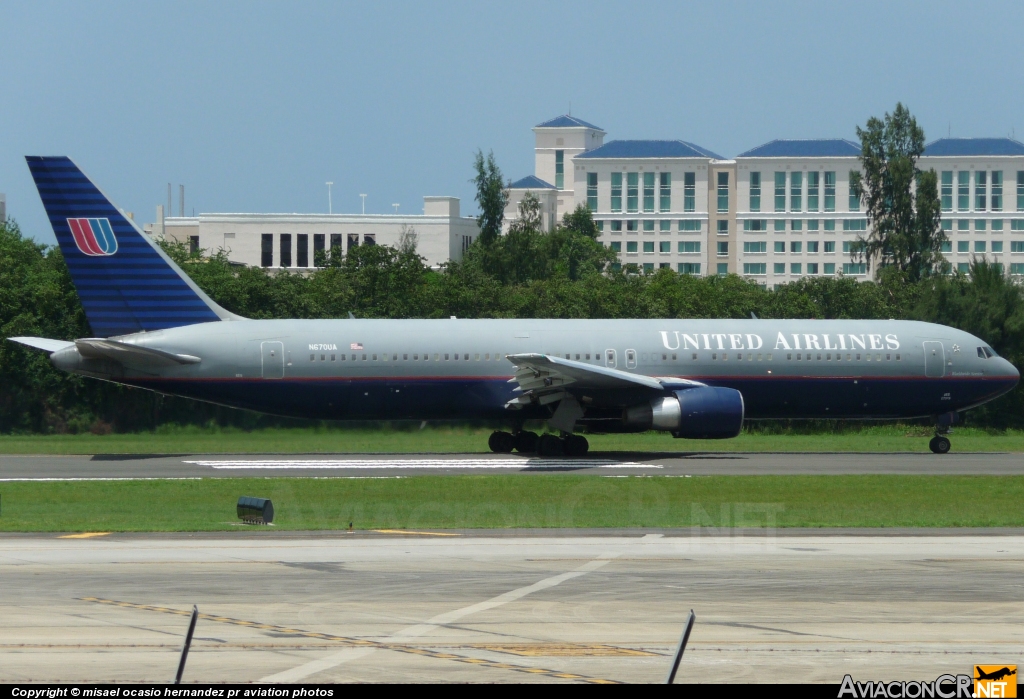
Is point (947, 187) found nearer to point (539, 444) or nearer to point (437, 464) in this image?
point (539, 444)

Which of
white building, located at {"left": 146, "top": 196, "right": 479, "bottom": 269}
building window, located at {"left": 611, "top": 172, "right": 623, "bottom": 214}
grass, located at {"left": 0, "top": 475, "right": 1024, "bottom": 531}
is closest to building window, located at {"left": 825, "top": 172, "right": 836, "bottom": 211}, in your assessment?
building window, located at {"left": 611, "top": 172, "right": 623, "bottom": 214}

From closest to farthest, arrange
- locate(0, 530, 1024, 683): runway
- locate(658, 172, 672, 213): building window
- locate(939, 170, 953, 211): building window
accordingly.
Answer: locate(0, 530, 1024, 683): runway → locate(939, 170, 953, 211): building window → locate(658, 172, 672, 213): building window

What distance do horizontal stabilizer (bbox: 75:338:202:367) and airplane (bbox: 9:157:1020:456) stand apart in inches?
1.8

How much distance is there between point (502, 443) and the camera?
4322 cm

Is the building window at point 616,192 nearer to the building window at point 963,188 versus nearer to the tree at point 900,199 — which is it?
the building window at point 963,188

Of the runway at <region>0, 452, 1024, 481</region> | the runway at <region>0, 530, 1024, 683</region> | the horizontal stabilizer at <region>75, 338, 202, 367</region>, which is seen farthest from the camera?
the horizontal stabilizer at <region>75, 338, 202, 367</region>

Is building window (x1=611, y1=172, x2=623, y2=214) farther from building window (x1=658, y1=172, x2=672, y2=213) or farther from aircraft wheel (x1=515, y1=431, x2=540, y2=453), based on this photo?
aircraft wheel (x1=515, y1=431, x2=540, y2=453)

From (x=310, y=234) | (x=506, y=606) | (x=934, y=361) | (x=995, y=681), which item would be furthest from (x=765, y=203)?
(x=995, y=681)

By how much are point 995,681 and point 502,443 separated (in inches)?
1265

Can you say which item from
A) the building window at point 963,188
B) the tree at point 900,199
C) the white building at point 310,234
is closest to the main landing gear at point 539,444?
the tree at point 900,199

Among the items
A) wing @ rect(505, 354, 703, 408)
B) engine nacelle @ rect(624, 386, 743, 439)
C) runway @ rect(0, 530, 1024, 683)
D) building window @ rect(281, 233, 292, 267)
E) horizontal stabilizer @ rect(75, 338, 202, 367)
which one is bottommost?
runway @ rect(0, 530, 1024, 683)

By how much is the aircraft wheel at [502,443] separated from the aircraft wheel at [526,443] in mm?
226

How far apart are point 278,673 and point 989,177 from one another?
183906 mm

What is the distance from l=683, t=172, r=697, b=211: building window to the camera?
18857 cm
